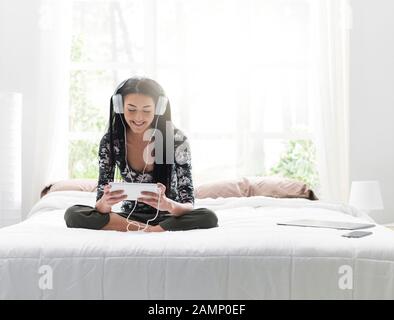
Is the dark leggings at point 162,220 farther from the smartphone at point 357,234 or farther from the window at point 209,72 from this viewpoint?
the window at point 209,72

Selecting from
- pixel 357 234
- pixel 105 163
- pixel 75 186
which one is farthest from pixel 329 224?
pixel 75 186

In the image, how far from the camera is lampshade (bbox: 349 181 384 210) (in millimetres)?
4230

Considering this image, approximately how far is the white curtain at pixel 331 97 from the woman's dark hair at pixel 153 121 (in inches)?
86.2

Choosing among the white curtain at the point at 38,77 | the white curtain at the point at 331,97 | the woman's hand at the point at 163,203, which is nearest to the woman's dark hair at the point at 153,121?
the woman's hand at the point at 163,203

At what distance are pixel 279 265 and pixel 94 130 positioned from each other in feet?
10.3

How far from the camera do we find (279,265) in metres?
1.98

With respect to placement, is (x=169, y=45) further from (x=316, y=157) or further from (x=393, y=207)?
(x=393, y=207)

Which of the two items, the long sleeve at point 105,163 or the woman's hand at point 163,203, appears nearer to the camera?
the woman's hand at point 163,203

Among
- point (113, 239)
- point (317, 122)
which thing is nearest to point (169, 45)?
point (317, 122)

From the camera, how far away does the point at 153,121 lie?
106 inches

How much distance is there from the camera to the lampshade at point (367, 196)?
13.9 ft

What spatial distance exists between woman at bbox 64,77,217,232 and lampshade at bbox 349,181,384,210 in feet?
6.16

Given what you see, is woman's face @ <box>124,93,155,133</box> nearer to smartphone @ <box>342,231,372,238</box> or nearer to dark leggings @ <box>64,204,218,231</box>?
dark leggings @ <box>64,204,218,231</box>

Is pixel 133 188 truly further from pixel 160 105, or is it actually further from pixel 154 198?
pixel 160 105
